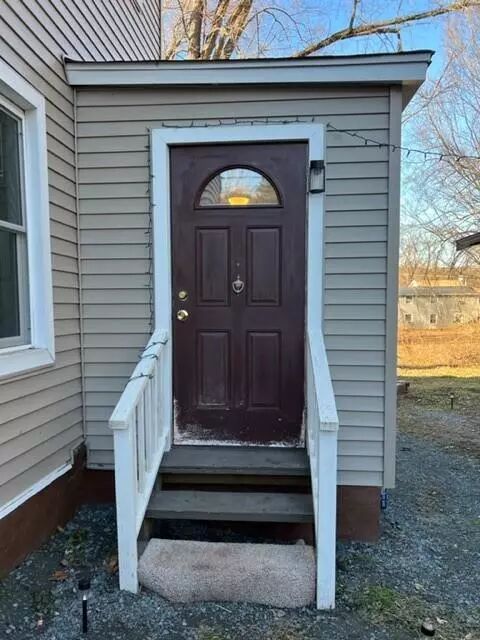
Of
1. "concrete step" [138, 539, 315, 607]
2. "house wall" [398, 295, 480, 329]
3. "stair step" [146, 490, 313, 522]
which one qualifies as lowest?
"concrete step" [138, 539, 315, 607]

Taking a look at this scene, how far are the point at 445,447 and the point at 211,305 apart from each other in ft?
11.2

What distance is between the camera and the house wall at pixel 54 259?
2381 mm

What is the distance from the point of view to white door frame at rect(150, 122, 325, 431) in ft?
9.65

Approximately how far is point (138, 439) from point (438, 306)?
1514 cm

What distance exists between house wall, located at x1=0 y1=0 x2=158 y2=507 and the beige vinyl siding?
0.38ft

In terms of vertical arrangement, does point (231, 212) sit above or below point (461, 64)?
below

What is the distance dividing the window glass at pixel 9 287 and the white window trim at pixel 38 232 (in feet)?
0.28

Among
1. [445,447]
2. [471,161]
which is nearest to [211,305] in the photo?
[445,447]

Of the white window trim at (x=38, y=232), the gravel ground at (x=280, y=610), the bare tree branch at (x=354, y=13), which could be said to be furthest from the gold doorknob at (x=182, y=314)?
the bare tree branch at (x=354, y=13)

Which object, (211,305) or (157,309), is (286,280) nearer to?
(211,305)

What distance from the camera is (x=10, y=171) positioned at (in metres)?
2.56

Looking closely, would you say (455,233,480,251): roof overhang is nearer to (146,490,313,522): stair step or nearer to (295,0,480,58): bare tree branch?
(146,490,313,522): stair step

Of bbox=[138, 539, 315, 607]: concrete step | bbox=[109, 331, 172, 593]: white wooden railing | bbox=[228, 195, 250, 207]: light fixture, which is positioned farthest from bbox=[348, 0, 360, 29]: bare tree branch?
bbox=[138, 539, 315, 607]: concrete step

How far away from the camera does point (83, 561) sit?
98.9 inches
